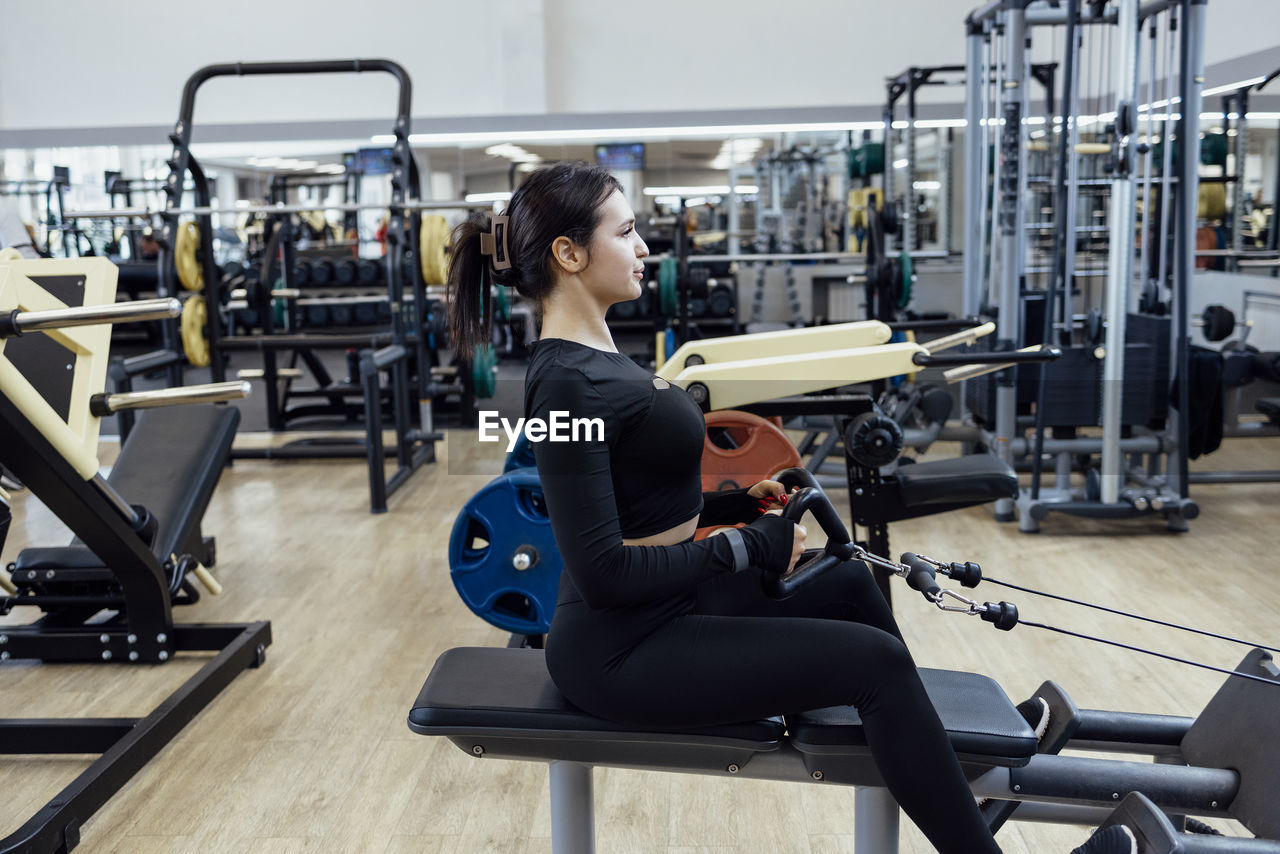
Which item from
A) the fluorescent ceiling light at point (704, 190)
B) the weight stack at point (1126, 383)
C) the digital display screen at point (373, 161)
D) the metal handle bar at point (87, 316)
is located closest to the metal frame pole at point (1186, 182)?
the weight stack at point (1126, 383)

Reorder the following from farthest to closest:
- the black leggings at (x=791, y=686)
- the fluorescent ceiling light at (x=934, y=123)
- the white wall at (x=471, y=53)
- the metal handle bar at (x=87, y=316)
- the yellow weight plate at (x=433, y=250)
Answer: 1. the fluorescent ceiling light at (x=934, y=123)
2. the white wall at (x=471, y=53)
3. the yellow weight plate at (x=433, y=250)
4. the metal handle bar at (x=87, y=316)
5. the black leggings at (x=791, y=686)

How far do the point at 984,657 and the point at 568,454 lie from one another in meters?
1.73

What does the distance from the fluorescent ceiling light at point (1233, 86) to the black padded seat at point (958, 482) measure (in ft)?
14.3

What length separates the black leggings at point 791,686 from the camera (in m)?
1.30

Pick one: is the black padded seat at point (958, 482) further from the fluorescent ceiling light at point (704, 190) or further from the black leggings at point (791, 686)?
the fluorescent ceiling light at point (704, 190)

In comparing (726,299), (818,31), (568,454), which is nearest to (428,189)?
(726,299)

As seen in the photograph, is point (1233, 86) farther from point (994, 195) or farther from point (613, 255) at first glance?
point (613, 255)

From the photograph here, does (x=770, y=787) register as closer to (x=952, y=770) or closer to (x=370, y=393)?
(x=952, y=770)

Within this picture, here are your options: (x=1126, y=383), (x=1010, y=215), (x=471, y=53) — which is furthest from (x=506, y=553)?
(x=471, y=53)

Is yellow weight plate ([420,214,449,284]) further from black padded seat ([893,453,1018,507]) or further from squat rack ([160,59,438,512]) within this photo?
black padded seat ([893,453,1018,507])

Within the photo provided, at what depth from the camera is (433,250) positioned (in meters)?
5.16

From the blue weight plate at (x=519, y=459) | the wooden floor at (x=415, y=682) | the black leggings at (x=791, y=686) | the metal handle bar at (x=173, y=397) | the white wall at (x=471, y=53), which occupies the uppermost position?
the white wall at (x=471, y=53)

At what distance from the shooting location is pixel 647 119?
738 cm

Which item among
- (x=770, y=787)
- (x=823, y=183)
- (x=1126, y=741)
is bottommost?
(x=770, y=787)
